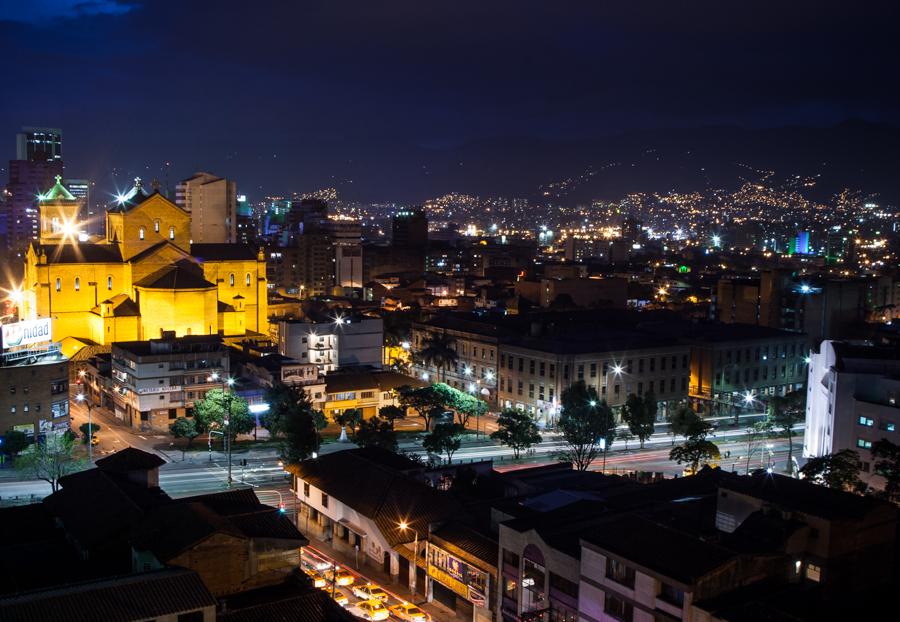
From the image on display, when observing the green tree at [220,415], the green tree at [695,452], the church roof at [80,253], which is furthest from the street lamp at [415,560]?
the church roof at [80,253]

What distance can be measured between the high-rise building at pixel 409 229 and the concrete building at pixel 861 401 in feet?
479

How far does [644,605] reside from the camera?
2602 cm

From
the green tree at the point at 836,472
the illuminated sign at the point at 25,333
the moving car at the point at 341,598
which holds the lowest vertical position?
the moving car at the point at 341,598

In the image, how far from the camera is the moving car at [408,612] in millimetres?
32000

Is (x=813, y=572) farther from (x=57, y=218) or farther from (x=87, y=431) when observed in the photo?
(x=57, y=218)

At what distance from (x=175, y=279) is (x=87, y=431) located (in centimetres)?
2458

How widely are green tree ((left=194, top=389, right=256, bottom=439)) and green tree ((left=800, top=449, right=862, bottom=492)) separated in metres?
31.6

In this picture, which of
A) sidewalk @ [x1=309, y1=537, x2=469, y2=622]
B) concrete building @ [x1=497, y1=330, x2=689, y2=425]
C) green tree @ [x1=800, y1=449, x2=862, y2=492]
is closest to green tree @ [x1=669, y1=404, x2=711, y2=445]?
concrete building @ [x1=497, y1=330, x2=689, y2=425]

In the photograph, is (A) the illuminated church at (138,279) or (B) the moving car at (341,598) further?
(A) the illuminated church at (138,279)

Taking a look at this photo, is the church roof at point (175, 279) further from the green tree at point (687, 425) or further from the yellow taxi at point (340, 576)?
the yellow taxi at point (340, 576)

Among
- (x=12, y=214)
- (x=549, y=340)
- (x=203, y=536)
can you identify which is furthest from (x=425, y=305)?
(x=12, y=214)

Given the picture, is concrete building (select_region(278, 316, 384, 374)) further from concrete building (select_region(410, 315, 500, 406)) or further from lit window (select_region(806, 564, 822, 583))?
lit window (select_region(806, 564, 822, 583))

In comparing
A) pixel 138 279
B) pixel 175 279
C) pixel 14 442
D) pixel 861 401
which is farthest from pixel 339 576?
pixel 138 279

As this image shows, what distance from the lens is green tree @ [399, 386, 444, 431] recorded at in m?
60.9
